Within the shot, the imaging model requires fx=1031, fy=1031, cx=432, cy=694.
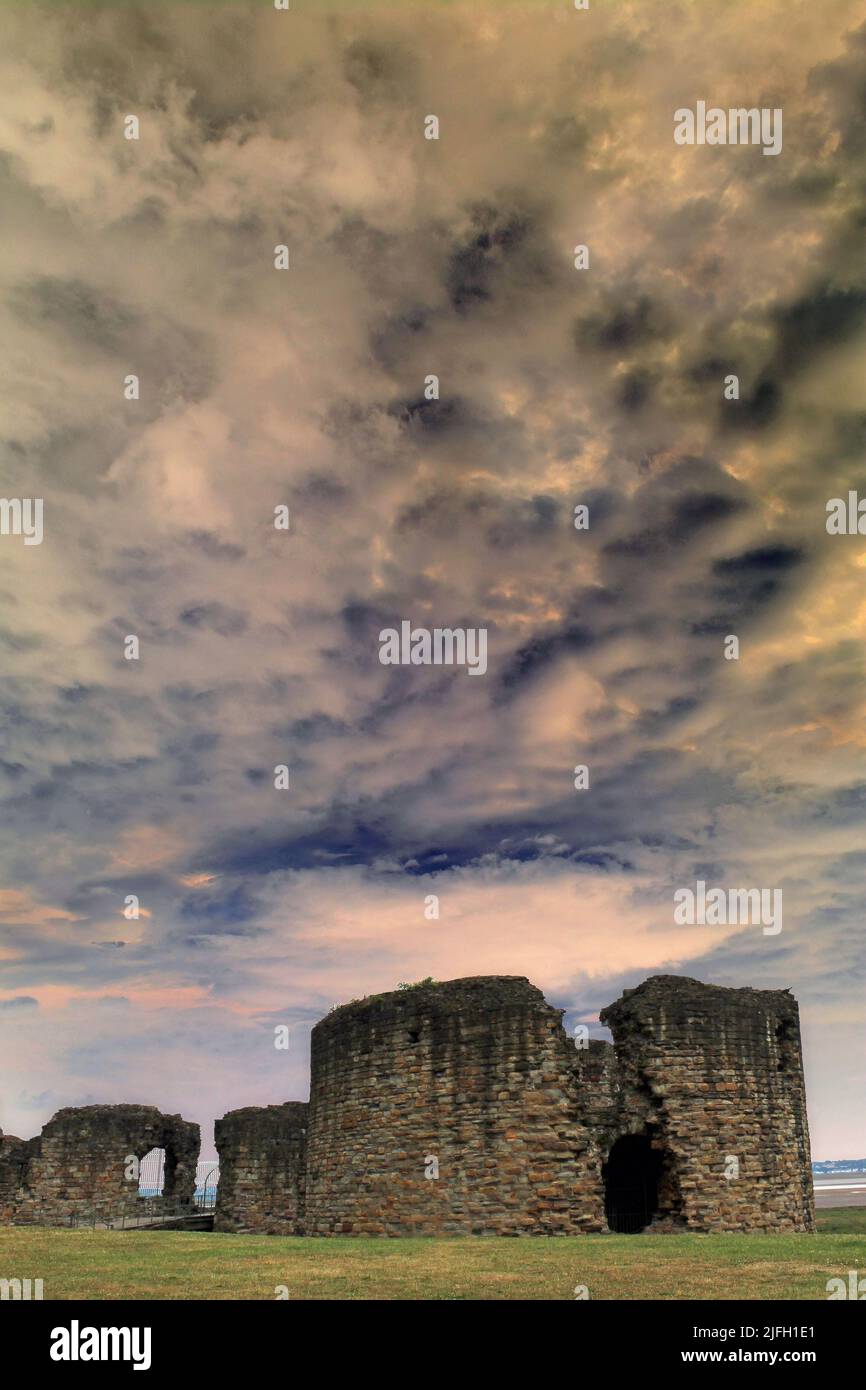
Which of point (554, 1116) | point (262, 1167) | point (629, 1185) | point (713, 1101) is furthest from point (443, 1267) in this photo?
point (262, 1167)

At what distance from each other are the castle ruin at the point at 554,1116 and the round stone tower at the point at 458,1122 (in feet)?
0.11

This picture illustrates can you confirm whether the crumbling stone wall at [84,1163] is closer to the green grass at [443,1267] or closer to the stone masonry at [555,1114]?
the stone masonry at [555,1114]

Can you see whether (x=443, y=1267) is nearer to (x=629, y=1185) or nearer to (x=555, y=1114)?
(x=555, y=1114)

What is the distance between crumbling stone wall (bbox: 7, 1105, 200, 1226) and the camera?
3931cm

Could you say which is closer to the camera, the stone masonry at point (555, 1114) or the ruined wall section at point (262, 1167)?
the stone masonry at point (555, 1114)

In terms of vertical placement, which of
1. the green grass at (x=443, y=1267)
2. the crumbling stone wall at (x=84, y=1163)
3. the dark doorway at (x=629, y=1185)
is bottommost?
the crumbling stone wall at (x=84, y=1163)

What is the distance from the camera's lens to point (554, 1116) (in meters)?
23.1

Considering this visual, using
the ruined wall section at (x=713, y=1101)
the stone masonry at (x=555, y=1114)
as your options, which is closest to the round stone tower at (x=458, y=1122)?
the stone masonry at (x=555, y=1114)

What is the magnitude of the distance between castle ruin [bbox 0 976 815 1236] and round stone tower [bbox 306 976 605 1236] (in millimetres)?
34

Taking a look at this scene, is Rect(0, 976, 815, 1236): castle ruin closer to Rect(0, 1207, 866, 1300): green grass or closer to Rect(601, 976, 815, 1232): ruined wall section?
Rect(601, 976, 815, 1232): ruined wall section

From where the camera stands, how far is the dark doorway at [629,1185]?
25.9 m
